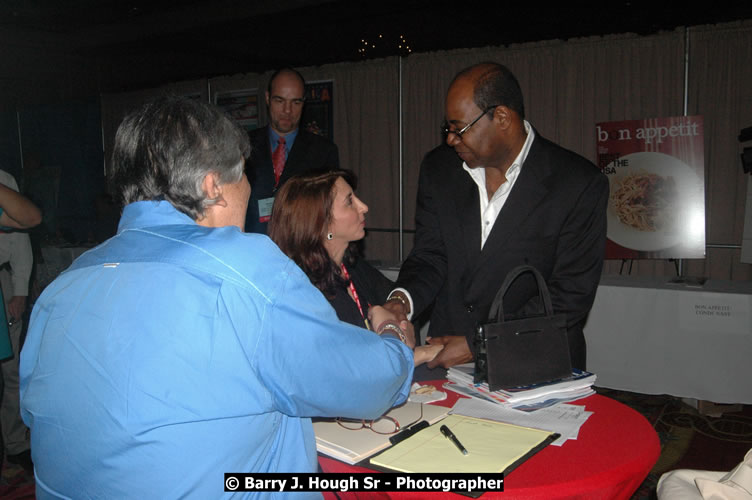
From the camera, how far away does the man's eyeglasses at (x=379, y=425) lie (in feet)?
4.79

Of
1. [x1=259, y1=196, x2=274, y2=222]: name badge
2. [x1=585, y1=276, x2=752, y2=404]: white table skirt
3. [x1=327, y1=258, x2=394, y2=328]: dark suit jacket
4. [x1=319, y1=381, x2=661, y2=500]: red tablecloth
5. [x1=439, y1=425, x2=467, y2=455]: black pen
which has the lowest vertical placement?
[x1=585, y1=276, x2=752, y2=404]: white table skirt

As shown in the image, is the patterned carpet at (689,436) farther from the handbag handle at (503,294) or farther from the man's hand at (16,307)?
the man's hand at (16,307)

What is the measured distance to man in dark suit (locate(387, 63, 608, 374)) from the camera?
2.15 meters

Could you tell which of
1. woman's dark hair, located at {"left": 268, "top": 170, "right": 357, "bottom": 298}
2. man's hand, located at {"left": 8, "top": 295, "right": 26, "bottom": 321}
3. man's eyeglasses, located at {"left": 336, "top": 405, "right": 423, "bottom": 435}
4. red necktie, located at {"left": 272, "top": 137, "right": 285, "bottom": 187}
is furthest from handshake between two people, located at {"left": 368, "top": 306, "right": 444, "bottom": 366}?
man's hand, located at {"left": 8, "top": 295, "right": 26, "bottom": 321}

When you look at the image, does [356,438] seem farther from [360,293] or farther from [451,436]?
[360,293]

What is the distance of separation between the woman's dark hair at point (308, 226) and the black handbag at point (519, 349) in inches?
37.1

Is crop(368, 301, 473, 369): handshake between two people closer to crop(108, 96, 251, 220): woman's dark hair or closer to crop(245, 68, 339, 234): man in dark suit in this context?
crop(108, 96, 251, 220): woman's dark hair

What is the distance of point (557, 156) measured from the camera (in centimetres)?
225

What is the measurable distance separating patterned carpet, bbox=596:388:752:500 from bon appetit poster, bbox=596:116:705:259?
1.39 meters

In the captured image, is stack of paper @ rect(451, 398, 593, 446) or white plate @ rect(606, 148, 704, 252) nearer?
stack of paper @ rect(451, 398, 593, 446)

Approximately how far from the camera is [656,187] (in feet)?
17.1

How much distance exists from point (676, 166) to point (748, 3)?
1.45 m

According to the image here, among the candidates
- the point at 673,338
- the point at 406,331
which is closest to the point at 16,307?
the point at 406,331

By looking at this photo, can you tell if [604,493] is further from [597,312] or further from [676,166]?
[676,166]
